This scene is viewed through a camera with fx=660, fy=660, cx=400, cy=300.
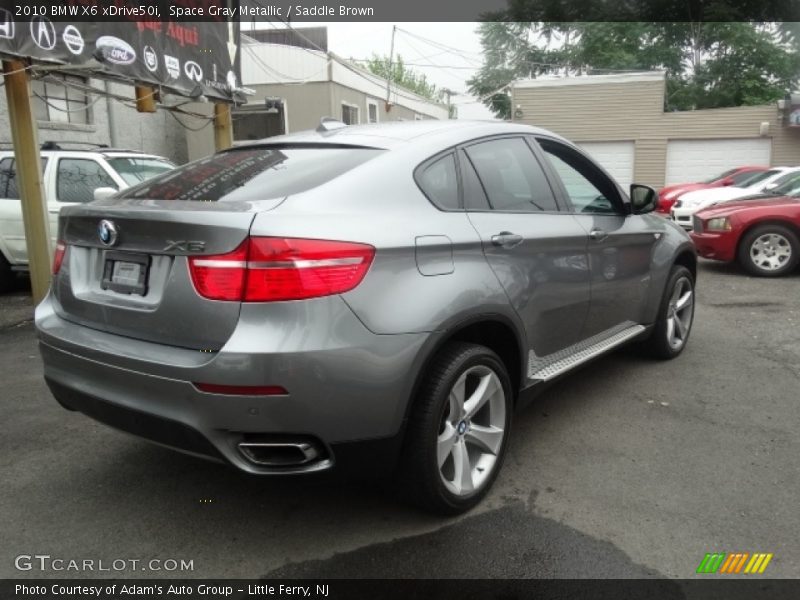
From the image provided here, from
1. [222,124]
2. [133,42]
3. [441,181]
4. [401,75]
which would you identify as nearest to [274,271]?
[441,181]

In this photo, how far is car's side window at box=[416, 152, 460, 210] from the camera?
2.77 m

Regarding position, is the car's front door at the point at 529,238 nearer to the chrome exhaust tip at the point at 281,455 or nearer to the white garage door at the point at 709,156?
the chrome exhaust tip at the point at 281,455

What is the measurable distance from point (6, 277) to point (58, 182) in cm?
140

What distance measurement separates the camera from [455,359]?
2648 millimetres

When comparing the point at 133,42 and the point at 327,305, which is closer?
the point at 327,305

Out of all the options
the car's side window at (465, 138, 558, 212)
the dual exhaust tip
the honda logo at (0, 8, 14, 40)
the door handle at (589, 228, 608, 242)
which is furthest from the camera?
the honda logo at (0, 8, 14, 40)

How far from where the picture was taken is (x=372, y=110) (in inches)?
912

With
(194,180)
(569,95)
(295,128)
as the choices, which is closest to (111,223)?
(194,180)

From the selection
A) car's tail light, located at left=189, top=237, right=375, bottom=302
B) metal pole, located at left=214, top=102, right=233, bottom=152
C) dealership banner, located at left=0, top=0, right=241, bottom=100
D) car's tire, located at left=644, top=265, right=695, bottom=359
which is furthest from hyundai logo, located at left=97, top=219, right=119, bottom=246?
metal pole, located at left=214, top=102, right=233, bottom=152

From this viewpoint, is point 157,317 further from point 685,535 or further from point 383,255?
point 685,535

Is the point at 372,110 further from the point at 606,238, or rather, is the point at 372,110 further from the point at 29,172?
the point at 606,238

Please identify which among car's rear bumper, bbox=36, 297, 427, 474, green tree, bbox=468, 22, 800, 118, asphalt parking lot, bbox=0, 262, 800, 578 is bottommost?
asphalt parking lot, bbox=0, 262, 800, 578

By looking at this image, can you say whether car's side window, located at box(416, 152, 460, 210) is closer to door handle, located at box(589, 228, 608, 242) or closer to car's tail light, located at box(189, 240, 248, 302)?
car's tail light, located at box(189, 240, 248, 302)

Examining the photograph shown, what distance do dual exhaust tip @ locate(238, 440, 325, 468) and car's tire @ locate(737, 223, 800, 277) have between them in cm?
797
